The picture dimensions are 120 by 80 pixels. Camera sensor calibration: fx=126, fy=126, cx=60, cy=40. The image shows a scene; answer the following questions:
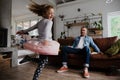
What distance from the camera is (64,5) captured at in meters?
6.23

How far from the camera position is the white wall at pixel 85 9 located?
16.9 ft

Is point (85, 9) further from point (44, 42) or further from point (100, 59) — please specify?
point (44, 42)

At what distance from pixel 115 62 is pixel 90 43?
0.72 m

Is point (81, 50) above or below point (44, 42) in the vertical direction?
below

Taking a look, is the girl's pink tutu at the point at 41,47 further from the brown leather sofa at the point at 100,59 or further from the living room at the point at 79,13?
the living room at the point at 79,13

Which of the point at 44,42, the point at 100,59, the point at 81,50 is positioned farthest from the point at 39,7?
the point at 100,59

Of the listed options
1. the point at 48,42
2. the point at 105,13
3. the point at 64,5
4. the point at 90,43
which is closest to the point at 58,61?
the point at 90,43

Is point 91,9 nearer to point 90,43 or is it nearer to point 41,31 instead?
point 90,43

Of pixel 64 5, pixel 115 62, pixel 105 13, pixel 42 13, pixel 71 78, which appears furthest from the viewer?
pixel 64 5

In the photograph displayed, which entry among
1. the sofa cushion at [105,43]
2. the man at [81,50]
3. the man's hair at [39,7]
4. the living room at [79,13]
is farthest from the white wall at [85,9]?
the man's hair at [39,7]

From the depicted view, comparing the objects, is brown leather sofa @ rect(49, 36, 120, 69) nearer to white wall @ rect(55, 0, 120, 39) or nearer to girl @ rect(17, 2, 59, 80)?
girl @ rect(17, 2, 59, 80)

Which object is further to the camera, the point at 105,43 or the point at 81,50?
the point at 105,43

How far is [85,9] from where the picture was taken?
5703 millimetres

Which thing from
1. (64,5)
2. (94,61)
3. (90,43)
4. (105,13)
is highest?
(64,5)
